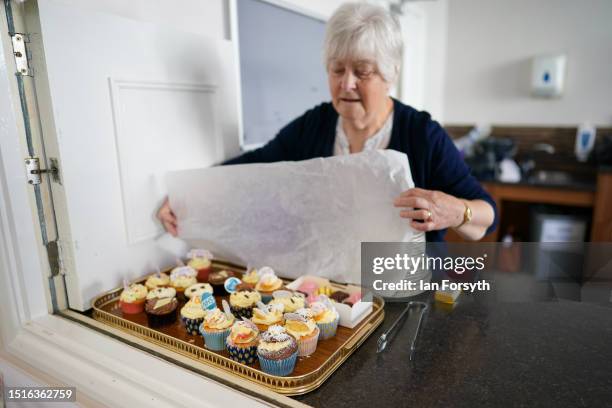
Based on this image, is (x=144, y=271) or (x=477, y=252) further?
(x=144, y=271)

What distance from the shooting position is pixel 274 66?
1484 mm

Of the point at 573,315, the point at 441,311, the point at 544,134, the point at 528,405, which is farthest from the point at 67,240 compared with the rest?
the point at 544,134

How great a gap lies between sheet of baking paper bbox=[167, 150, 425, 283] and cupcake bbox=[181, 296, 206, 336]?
0.26m

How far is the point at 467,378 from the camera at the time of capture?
0.68 metres

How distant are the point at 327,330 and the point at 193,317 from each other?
26cm

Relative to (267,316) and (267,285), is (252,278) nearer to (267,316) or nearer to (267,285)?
(267,285)

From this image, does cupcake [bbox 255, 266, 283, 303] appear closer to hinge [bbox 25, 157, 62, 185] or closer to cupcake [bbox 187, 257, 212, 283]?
cupcake [bbox 187, 257, 212, 283]

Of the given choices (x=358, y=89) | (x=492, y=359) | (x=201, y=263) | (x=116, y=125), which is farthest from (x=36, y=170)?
(x=492, y=359)

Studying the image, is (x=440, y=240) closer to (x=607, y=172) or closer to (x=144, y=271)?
(x=144, y=271)

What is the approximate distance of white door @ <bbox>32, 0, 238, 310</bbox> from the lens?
2.85ft

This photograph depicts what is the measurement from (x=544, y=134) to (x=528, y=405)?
2.49 m

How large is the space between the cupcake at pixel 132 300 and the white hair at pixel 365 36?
712 mm

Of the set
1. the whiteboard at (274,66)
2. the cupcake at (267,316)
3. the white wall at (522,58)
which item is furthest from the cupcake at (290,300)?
the white wall at (522,58)

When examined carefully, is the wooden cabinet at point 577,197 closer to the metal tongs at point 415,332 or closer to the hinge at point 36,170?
the metal tongs at point 415,332
